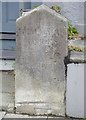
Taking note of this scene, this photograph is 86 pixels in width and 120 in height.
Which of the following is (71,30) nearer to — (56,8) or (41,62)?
(56,8)

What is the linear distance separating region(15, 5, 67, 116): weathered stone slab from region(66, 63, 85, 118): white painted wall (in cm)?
9

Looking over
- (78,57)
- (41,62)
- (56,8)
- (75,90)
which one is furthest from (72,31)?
(75,90)

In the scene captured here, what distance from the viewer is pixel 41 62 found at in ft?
19.0

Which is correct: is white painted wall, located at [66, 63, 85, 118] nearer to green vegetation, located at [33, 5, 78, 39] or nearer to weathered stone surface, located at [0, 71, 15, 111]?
weathered stone surface, located at [0, 71, 15, 111]

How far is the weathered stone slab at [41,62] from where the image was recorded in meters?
5.68

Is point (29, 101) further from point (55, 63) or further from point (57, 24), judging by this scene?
point (57, 24)

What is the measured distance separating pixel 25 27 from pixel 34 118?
1.32 m

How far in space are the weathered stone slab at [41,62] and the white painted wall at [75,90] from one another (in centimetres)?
9

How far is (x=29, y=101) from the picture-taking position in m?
5.86

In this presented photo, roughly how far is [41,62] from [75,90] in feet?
2.10

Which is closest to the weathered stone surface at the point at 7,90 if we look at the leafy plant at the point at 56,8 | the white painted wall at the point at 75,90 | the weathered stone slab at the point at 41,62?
the weathered stone slab at the point at 41,62

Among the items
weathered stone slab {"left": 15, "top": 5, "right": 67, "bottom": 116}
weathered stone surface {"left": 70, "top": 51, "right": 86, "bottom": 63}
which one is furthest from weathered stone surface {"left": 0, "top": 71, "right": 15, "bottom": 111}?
weathered stone surface {"left": 70, "top": 51, "right": 86, "bottom": 63}

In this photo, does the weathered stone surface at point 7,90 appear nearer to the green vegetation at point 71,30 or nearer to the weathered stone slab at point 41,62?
the weathered stone slab at point 41,62

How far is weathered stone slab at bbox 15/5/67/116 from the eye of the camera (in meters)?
5.68
